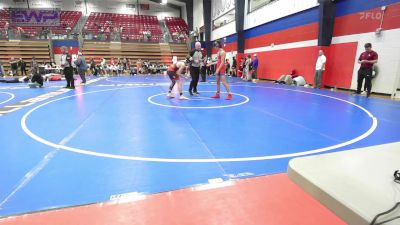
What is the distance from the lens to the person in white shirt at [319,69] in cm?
1153

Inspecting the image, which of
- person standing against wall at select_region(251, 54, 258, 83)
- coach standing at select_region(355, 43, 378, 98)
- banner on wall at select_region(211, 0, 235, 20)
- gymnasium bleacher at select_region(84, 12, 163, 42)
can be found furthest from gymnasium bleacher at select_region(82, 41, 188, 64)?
coach standing at select_region(355, 43, 378, 98)

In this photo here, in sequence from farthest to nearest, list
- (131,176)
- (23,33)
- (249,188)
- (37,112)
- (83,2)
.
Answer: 1. (83,2)
2. (23,33)
3. (37,112)
4. (131,176)
5. (249,188)

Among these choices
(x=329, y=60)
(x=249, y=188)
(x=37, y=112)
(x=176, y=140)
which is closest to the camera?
(x=249, y=188)

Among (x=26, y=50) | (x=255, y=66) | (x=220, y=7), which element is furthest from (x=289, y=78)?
(x=26, y=50)

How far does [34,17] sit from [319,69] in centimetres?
3273

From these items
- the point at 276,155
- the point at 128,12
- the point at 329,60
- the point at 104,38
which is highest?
the point at 128,12

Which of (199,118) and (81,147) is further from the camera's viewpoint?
(199,118)

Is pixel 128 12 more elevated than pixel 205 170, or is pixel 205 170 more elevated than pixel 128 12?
pixel 128 12

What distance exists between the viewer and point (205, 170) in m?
3.05

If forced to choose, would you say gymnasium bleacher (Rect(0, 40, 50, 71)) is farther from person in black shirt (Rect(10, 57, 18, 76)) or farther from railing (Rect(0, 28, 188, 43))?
person in black shirt (Rect(10, 57, 18, 76))

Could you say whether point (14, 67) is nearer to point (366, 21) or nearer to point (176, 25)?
point (176, 25)

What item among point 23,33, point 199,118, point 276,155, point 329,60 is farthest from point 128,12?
point 276,155

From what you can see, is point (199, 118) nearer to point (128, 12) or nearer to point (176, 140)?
point (176, 140)

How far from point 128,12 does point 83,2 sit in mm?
6012
